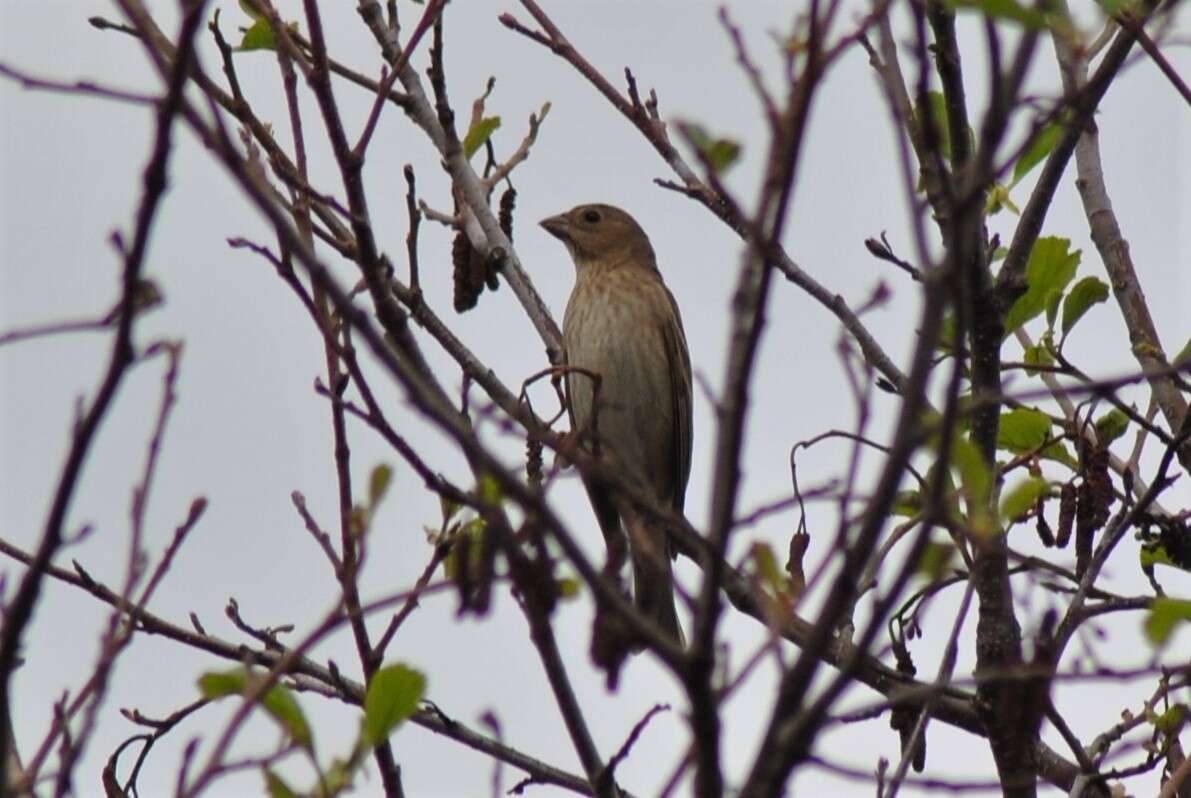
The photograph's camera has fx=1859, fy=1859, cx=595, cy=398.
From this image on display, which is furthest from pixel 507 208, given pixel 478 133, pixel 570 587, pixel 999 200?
pixel 570 587

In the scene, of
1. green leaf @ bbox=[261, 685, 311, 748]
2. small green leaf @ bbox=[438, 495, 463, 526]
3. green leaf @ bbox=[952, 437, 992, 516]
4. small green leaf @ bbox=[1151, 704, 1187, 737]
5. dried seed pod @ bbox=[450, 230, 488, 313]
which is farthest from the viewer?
dried seed pod @ bbox=[450, 230, 488, 313]

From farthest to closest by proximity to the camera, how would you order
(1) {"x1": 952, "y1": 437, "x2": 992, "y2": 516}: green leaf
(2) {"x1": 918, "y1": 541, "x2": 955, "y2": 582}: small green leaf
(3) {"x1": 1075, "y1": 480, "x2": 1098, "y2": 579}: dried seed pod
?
1. (3) {"x1": 1075, "y1": 480, "x2": 1098, "y2": 579}: dried seed pod
2. (1) {"x1": 952, "y1": 437, "x2": 992, "y2": 516}: green leaf
3. (2) {"x1": 918, "y1": 541, "x2": 955, "y2": 582}: small green leaf

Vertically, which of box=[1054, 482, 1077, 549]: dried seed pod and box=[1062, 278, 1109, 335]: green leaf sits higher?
box=[1062, 278, 1109, 335]: green leaf

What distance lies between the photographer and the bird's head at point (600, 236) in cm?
1064

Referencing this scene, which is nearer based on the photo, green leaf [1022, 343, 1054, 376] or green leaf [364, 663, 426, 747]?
green leaf [364, 663, 426, 747]

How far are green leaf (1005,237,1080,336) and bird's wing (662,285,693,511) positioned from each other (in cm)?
408

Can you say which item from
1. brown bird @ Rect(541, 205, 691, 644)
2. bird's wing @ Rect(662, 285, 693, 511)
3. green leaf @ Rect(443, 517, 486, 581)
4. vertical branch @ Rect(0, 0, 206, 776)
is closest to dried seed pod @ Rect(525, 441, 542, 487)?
green leaf @ Rect(443, 517, 486, 581)

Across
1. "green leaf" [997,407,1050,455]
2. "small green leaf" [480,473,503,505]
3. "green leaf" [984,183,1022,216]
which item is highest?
"green leaf" [984,183,1022,216]

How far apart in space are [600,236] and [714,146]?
301 inches

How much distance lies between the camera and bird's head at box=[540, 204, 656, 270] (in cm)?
1064

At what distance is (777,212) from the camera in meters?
2.49

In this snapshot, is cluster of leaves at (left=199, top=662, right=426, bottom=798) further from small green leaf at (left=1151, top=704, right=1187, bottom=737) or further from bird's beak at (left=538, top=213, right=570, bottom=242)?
bird's beak at (left=538, top=213, right=570, bottom=242)

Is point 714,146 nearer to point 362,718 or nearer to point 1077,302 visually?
point 362,718

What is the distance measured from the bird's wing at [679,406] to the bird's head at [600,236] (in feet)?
2.04
